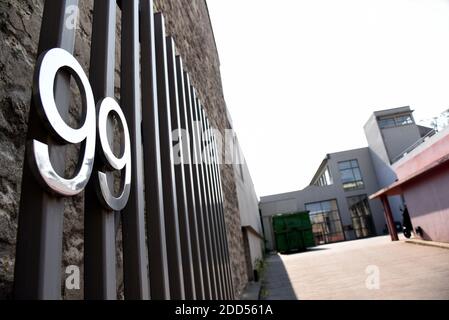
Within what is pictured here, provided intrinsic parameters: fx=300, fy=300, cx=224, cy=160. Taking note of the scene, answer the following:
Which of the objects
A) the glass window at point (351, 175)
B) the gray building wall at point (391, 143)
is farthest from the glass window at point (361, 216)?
the gray building wall at point (391, 143)

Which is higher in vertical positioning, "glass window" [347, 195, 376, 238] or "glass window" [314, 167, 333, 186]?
"glass window" [314, 167, 333, 186]

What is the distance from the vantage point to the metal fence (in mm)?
848

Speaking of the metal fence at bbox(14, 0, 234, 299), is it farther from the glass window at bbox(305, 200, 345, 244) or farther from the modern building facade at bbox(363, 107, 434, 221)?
the glass window at bbox(305, 200, 345, 244)

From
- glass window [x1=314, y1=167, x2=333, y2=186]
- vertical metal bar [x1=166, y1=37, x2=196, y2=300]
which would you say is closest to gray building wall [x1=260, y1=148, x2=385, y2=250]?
glass window [x1=314, y1=167, x2=333, y2=186]

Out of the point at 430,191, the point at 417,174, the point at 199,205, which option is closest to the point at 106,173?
the point at 199,205

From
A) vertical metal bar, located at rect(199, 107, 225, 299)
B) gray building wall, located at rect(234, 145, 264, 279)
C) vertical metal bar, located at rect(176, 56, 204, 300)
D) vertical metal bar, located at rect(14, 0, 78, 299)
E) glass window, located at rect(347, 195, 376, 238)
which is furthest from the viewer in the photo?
glass window, located at rect(347, 195, 376, 238)

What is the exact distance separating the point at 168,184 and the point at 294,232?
17.7m

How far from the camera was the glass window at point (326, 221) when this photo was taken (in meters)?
26.8

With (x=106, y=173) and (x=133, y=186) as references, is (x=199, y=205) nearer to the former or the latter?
(x=133, y=186)

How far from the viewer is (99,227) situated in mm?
1094

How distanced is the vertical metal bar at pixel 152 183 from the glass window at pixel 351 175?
2799 cm

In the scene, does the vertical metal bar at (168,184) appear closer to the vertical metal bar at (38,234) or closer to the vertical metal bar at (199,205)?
the vertical metal bar at (199,205)
